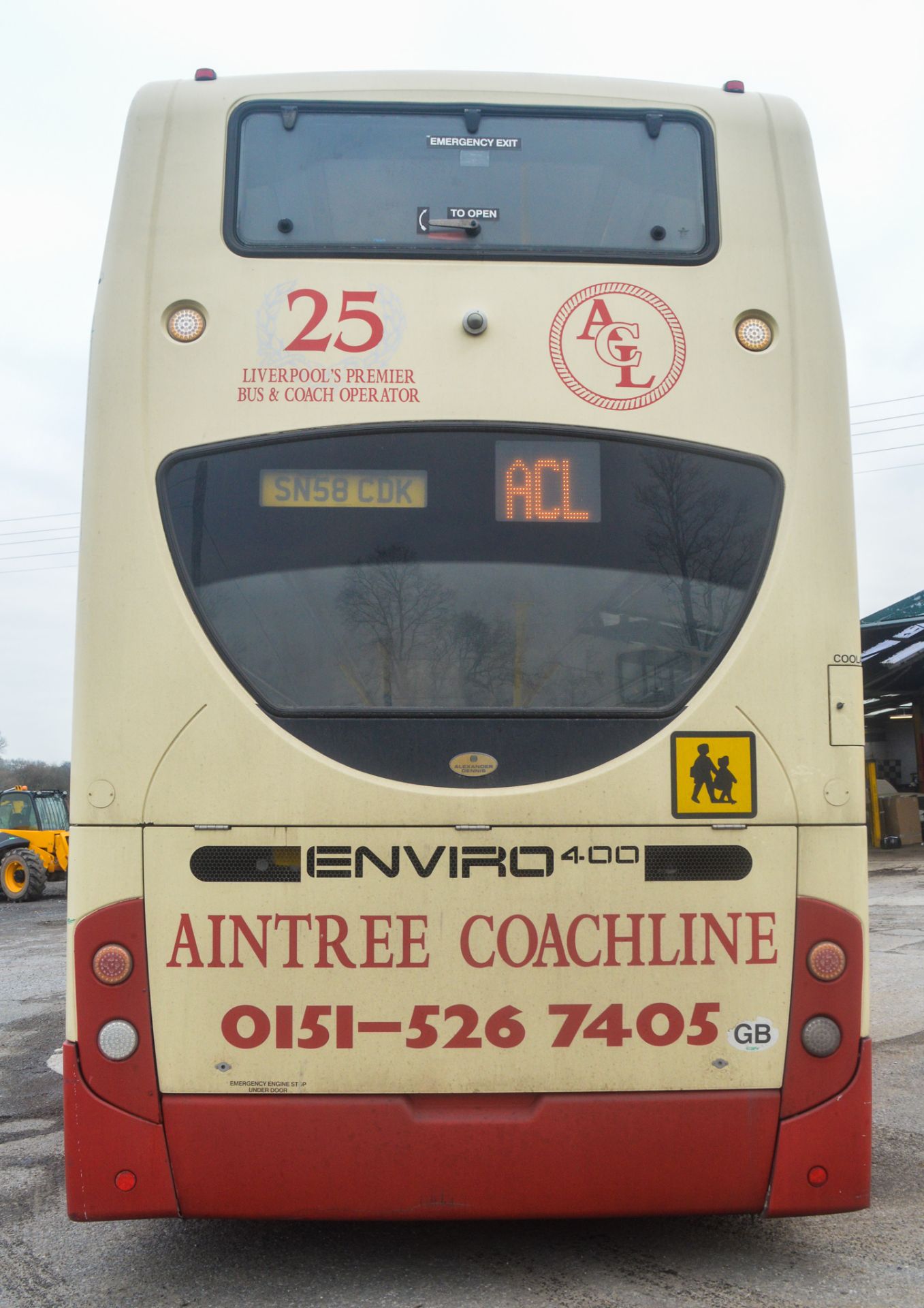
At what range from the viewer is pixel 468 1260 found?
4281 millimetres

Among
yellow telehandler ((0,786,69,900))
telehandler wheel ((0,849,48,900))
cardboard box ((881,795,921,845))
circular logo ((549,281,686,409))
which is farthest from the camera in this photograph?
cardboard box ((881,795,921,845))

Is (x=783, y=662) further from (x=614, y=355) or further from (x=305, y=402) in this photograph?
(x=305, y=402)

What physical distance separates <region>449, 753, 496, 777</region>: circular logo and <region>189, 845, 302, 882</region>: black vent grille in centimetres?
54

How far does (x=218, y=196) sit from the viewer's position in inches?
164

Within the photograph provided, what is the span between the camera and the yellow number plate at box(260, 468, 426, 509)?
4004mm

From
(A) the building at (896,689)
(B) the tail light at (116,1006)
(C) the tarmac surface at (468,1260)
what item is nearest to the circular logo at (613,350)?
(B) the tail light at (116,1006)

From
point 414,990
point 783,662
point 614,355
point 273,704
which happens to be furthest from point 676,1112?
point 614,355

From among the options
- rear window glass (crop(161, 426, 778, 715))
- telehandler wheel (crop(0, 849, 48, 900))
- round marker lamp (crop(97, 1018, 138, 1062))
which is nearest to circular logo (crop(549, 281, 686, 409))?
rear window glass (crop(161, 426, 778, 715))

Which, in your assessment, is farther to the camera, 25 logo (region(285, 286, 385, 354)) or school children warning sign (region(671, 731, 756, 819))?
25 logo (region(285, 286, 385, 354))

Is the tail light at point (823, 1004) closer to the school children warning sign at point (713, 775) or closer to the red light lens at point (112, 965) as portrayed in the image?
the school children warning sign at point (713, 775)

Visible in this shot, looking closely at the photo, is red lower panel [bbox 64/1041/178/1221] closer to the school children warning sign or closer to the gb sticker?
the gb sticker

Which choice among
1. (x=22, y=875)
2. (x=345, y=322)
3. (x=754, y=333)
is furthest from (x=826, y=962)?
(x=22, y=875)

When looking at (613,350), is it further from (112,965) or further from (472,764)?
(112,965)

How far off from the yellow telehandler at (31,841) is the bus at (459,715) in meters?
20.2
